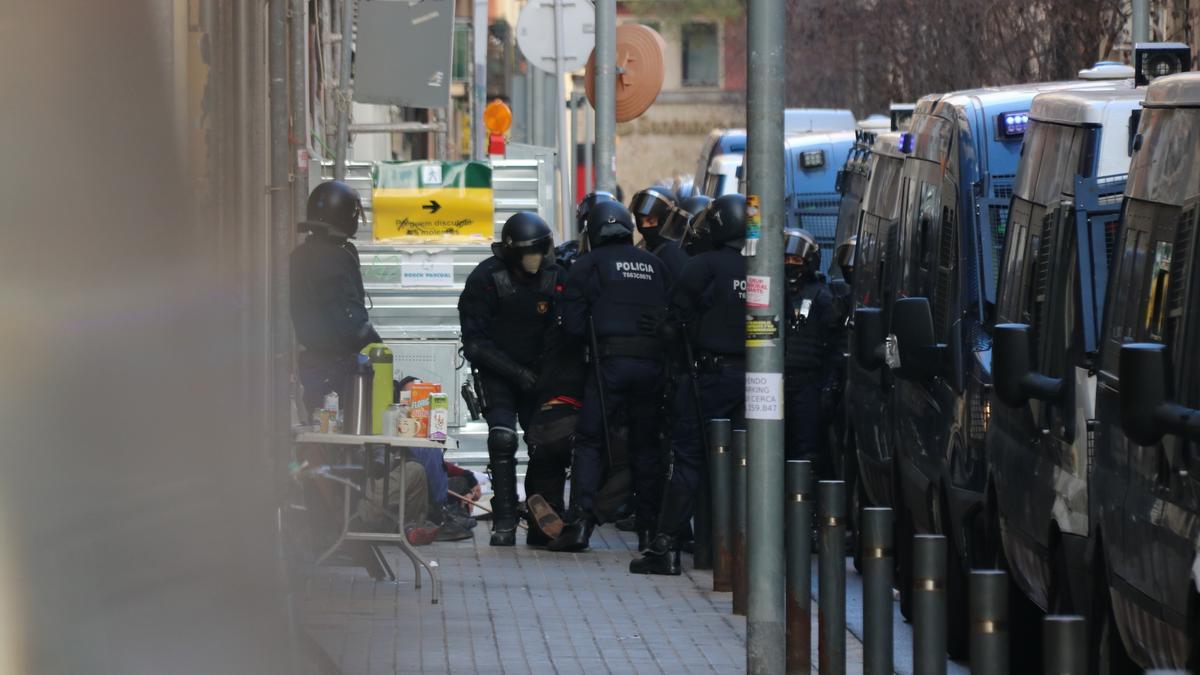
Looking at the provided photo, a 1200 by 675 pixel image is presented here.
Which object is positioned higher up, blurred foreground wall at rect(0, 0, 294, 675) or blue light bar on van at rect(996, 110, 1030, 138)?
blue light bar on van at rect(996, 110, 1030, 138)

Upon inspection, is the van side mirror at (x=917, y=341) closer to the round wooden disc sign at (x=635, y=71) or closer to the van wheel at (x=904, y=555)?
the van wheel at (x=904, y=555)

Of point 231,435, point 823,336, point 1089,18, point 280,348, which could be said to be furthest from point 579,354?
point 1089,18

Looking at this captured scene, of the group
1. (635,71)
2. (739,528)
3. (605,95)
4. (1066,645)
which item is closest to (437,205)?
(605,95)

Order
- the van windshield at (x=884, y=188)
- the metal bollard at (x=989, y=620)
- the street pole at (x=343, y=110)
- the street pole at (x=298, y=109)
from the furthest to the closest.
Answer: the street pole at (x=343, y=110) → the street pole at (x=298, y=109) → the van windshield at (x=884, y=188) → the metal bollard at (x=989, y=620)

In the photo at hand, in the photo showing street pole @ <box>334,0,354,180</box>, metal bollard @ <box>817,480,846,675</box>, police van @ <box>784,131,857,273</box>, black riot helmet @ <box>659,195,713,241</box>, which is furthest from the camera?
police van @ <box>784,131,857,273</box>

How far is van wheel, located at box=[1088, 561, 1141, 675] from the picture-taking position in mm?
6133

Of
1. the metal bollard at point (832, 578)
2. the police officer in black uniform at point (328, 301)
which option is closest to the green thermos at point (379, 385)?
the police officer in black uniform at point (328, 301)

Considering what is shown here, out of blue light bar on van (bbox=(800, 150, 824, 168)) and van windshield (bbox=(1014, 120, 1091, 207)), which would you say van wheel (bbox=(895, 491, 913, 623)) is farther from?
blue light bar on van (bbox=(800, 150, 824, 168))

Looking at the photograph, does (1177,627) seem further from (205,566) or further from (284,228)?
(284,228)

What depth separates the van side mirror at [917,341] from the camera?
27.9 ft

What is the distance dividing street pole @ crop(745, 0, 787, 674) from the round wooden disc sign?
935 cm

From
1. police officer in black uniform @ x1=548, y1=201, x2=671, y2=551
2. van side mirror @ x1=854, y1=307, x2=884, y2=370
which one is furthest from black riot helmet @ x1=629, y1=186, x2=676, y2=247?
van side mirror @ x1=854, y1=307, x2=884, y2=370

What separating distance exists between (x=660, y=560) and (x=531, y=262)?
213cm

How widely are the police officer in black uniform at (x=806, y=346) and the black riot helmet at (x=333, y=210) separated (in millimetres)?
2452
